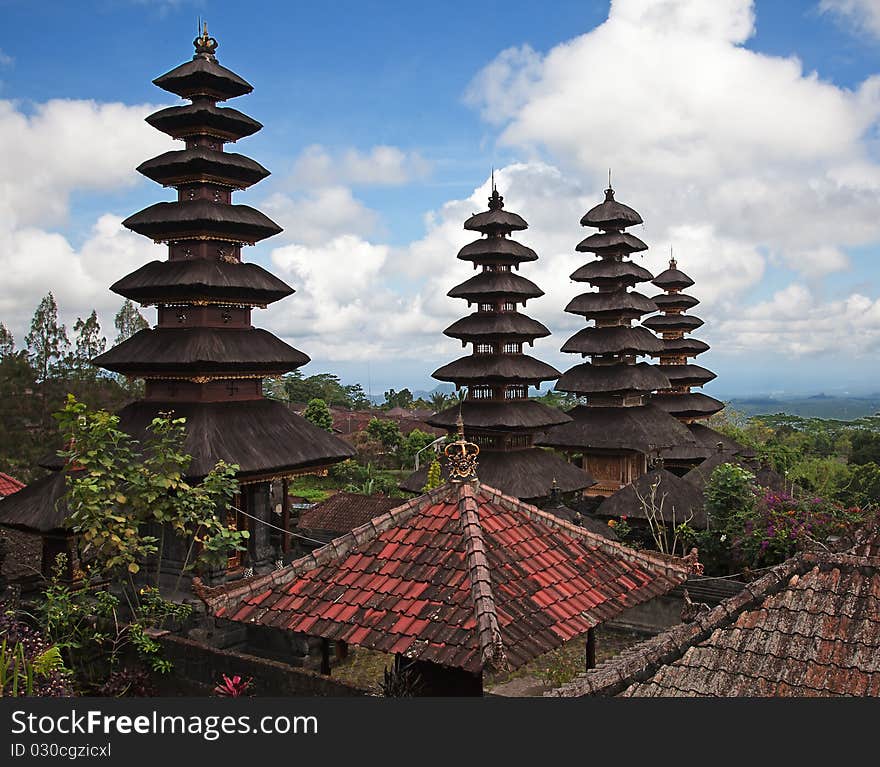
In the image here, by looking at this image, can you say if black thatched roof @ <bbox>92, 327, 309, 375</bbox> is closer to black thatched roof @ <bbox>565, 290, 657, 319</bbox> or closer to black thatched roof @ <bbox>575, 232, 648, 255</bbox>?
black thatched roof @ <bbox>565, 290, 657, 319</bbox>

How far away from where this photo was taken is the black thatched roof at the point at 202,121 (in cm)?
1970

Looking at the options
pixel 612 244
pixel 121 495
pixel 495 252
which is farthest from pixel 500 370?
pixel 121 495

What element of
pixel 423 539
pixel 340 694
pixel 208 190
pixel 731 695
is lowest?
pixel 340 694

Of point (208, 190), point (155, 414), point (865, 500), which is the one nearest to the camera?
point (155, 414)

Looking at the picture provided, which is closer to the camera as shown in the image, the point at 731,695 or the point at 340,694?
the point at 731,695

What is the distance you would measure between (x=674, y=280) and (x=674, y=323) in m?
2.13

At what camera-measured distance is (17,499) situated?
17344mm

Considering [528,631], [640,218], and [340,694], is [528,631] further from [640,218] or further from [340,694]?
[640,218]

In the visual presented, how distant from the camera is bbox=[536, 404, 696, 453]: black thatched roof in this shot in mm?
28828

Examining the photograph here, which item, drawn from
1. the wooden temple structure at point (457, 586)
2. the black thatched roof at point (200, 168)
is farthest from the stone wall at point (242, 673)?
the black thatched roof at point (200, 168)

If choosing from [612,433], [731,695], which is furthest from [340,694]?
[612,433]

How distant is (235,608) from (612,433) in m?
22.8

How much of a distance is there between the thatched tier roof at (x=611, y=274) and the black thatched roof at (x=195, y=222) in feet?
50.1

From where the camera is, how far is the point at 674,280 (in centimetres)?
3859
